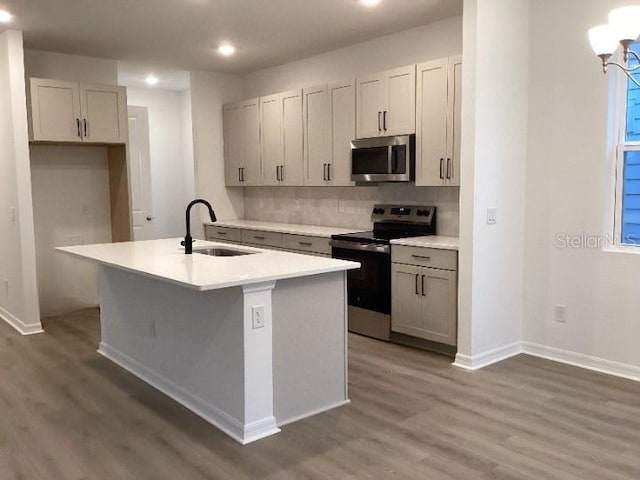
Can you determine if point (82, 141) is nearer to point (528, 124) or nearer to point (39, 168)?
point (39, 168)

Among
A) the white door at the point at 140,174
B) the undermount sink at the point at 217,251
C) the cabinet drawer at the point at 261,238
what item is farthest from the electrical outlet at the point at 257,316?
the white door at the point at 140,174

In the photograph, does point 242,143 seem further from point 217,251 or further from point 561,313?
point 561,313

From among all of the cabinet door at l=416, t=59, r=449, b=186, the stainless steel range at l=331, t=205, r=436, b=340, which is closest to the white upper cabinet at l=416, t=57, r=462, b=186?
the cabinet door at l=416, t=59, r=449, b=186

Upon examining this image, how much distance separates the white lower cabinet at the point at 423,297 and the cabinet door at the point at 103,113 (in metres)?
3.06

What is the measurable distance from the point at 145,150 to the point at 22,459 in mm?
5158

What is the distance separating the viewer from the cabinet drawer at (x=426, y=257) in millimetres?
4137

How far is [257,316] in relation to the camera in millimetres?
2912

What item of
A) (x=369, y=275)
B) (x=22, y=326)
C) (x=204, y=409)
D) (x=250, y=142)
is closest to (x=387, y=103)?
(x=369, y=275)

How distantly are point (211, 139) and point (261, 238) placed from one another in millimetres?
1599

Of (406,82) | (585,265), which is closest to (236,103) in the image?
(406,82)

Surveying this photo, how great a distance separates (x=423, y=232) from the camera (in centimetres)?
490

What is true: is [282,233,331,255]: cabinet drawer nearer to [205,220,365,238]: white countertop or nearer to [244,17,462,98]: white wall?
[205,220,365,238]: white countertop

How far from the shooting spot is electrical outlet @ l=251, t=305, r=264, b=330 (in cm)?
290

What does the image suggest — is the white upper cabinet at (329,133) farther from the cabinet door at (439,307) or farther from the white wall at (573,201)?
the white wall at (573,201)
